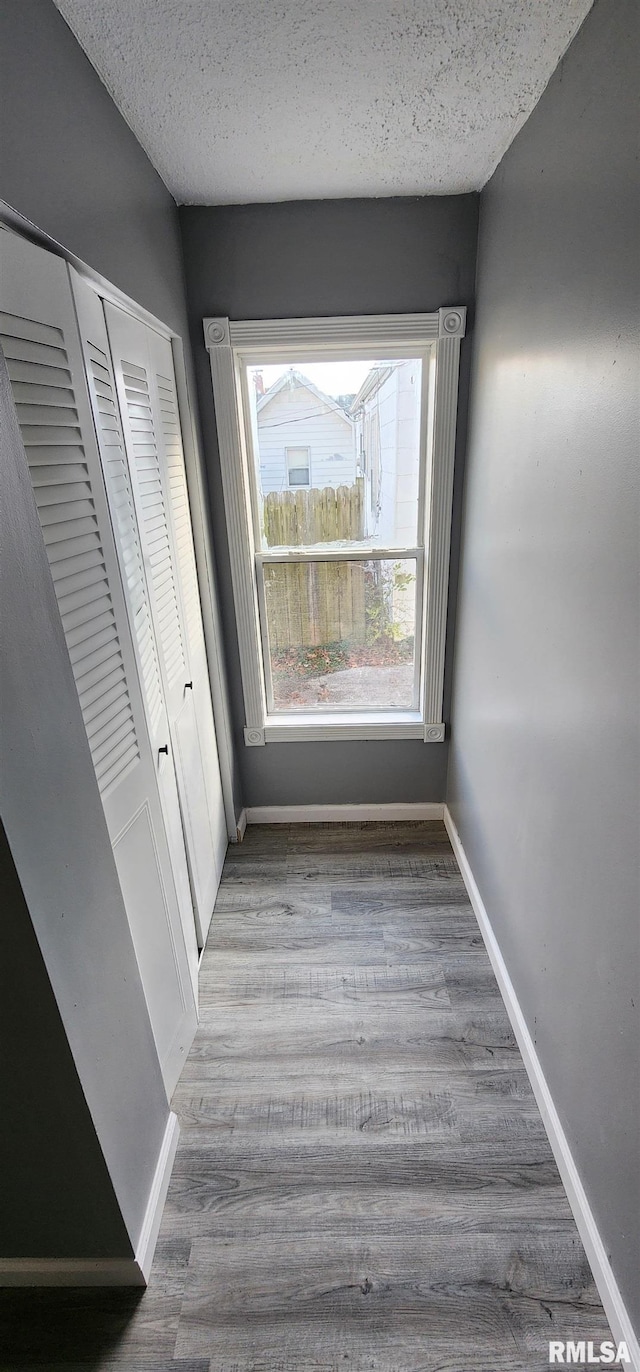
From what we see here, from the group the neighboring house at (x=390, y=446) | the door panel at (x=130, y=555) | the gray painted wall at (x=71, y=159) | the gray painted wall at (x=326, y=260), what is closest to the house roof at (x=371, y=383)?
the neighboring house at (x=390, y=446)

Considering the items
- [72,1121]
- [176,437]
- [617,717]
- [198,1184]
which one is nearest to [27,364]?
[176,437]

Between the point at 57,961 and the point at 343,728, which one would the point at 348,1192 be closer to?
the point at 57,961

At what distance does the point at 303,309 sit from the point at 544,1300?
8.80 feet

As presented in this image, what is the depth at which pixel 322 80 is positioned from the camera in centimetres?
135

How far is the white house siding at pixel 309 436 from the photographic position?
2252mm

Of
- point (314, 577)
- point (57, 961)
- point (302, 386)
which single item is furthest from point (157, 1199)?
point (302, 386)

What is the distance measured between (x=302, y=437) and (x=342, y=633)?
2.51 feet

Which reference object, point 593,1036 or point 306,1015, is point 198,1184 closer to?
point 306,1015

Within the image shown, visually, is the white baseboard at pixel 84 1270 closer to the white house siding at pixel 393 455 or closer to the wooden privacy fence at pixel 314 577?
the wooden privacy fence at pixel 314 577

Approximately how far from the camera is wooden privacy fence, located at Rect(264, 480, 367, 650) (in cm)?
236

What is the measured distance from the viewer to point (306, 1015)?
1.85m

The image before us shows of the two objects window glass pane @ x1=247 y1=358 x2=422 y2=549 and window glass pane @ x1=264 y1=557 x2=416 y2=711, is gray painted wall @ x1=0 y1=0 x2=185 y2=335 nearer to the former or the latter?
window glass pane @ x1=247 y1=358 x2=422 y2=549

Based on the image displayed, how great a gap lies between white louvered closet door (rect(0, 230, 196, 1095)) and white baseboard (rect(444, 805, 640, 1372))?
0.94m

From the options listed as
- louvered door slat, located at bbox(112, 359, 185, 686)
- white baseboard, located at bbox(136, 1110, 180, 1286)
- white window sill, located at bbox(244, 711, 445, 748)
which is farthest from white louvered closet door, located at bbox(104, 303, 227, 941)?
white baseboard, located at bbox(136, 1110, 180, 1286)
